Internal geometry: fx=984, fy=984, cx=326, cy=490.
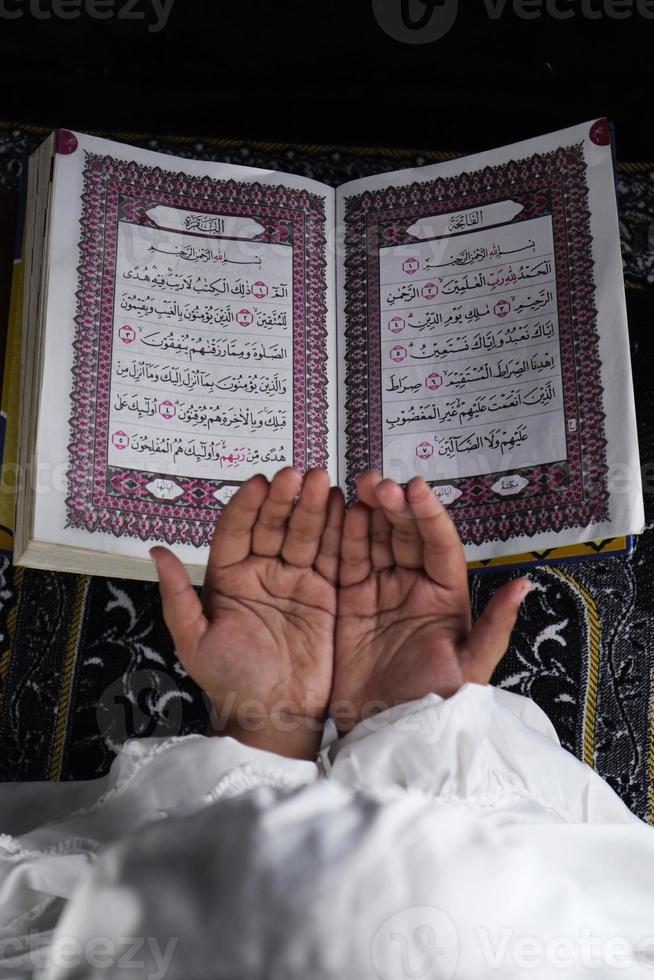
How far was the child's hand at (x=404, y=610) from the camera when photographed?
2.47 feet

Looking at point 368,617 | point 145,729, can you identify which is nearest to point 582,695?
point 368,617

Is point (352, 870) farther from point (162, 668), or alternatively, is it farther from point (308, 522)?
point (162, 668)

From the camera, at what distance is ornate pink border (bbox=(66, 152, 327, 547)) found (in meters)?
0.93

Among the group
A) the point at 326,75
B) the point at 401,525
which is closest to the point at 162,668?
the point at 401,525

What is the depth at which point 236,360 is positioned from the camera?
100 centimetres

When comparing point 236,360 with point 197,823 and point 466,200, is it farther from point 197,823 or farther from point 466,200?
point 197,823

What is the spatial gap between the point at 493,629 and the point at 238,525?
216 millimetres

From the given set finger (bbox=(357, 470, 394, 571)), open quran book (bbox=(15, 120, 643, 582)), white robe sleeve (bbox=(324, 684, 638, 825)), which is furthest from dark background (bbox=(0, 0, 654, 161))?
white robe sleeve (bbox=(324, 684, 638, 825))

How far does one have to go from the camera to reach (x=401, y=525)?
78 cm

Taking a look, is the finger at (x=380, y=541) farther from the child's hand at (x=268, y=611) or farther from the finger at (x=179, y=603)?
the finger at (x=179, y=603)

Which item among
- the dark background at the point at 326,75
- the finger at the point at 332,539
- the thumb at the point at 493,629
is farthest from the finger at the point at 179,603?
the dark background at the point at 326,75

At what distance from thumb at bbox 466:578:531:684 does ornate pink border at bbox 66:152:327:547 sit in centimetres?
29

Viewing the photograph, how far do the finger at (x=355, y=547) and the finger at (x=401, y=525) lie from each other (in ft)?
0.07
